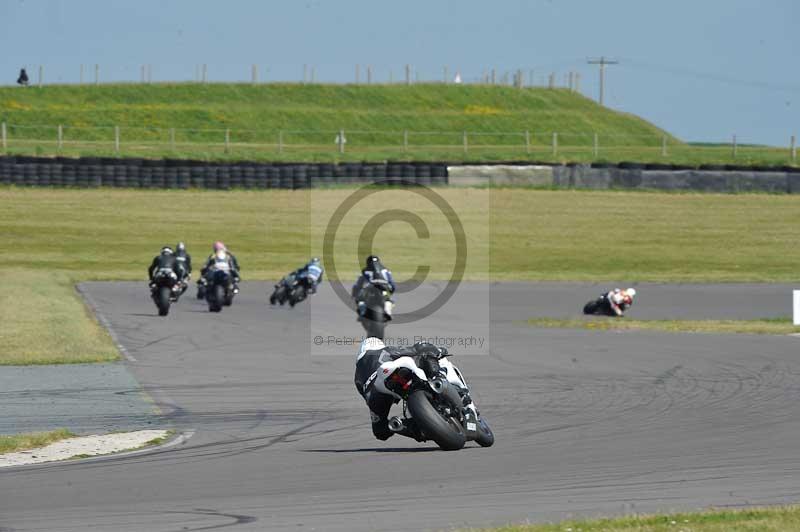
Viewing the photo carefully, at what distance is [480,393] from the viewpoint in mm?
15523

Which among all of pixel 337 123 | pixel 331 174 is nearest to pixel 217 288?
pixel 331 174

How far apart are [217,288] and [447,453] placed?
15000 mm

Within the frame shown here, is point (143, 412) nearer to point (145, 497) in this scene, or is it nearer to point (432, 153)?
point (145, 497)

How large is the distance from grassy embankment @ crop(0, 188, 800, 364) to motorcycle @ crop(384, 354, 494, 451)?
80.1 feet

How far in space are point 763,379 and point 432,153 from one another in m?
42.8

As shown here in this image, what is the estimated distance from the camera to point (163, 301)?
81.3 feet

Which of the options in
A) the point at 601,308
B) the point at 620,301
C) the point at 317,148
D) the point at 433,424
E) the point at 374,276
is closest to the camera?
the point at 433,424

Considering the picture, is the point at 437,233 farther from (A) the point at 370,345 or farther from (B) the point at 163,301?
(A) the point at 370,345

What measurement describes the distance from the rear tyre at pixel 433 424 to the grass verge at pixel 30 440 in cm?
333

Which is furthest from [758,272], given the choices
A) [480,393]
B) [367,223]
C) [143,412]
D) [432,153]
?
[143,412]

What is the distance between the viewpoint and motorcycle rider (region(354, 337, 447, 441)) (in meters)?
11.2

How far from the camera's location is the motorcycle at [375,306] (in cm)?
2120

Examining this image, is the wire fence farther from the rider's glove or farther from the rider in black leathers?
the rider's glove

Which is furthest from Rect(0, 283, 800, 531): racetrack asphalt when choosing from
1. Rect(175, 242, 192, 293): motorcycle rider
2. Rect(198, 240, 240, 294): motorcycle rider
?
Rect(175, 242, 192, 293): motorcycle rider
